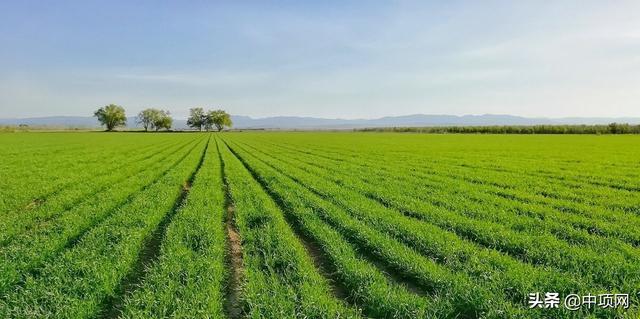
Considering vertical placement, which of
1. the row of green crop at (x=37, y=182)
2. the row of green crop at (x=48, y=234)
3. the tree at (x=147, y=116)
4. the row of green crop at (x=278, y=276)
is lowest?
the row of green crop at (x=278, y=276)

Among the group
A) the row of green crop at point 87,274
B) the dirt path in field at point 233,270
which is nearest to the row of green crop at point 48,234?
the row of green crop at point 87,274

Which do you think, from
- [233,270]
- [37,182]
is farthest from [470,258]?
[37,182]

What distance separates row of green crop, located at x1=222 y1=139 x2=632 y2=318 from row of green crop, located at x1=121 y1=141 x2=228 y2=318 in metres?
3.30

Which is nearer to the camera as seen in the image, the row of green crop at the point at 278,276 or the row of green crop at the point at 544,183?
the row of green crop at the point at 278,276

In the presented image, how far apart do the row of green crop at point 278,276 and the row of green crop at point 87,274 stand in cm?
224

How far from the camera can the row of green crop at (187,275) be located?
5332mm

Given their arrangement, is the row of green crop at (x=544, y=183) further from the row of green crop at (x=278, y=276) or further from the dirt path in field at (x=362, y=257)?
the row of green crop at (x=278, y=276)

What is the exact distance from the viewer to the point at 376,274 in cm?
640

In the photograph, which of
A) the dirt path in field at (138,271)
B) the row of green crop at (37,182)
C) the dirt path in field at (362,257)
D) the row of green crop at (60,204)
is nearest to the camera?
the dirt path in field at (138,271)

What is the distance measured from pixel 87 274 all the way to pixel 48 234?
3.57 metres

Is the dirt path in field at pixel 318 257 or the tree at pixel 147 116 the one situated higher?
the tree at pixel 147 116

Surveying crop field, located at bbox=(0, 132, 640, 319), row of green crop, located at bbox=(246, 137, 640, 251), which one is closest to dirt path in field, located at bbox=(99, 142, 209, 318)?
crop field, located at bbox=(0, 132, 640, 319)

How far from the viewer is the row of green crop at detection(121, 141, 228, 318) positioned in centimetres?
533

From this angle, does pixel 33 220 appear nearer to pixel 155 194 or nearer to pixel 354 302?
pixel 155 194
